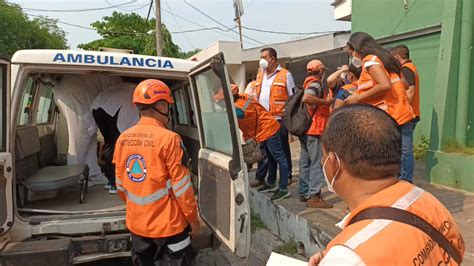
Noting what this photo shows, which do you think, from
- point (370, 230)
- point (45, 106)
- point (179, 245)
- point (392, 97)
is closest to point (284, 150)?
point (392, 97)

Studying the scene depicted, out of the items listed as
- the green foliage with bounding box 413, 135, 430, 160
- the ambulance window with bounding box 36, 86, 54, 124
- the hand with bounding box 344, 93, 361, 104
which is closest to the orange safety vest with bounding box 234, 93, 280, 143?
the hand with bounding box 344, 93, 361, 104

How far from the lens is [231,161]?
3.01 m

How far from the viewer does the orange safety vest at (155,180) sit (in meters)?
2.84

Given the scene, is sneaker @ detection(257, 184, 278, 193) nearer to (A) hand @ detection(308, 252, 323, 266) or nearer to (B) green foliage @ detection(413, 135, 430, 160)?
(B) green foliage @ detection(413, 135, 430, 160)

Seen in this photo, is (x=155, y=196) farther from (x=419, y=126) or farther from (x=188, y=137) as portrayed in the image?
(x=419, y=126)

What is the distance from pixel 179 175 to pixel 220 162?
0.44m

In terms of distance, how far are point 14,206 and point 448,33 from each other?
5.33m

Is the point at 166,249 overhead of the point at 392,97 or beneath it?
beneath

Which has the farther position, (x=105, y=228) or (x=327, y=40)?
(x=327, y=40)

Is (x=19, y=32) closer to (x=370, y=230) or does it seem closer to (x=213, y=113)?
(x=213, y=113)

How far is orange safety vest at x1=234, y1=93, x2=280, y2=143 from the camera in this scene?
4.94 m

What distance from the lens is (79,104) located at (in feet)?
16.2

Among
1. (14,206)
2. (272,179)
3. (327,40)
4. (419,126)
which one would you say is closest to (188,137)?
(272,179)

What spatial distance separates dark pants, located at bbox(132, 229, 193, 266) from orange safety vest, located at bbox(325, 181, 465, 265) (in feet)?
6.39
